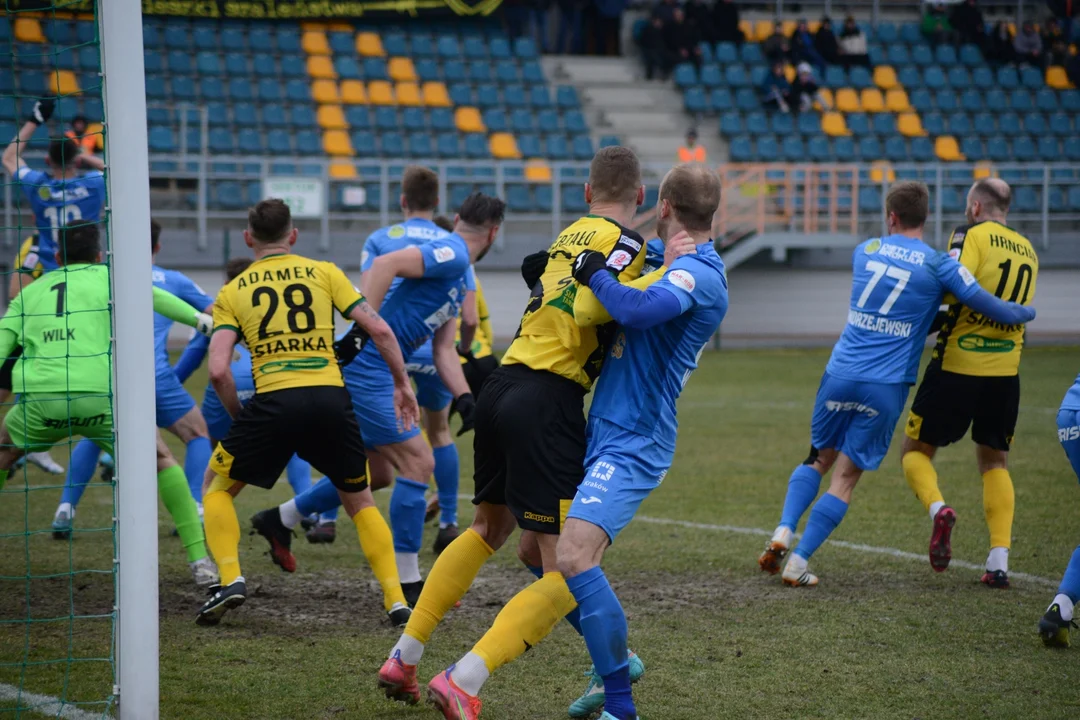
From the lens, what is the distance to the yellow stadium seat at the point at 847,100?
28250 mm

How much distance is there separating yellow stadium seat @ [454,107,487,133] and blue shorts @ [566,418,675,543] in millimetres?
21913

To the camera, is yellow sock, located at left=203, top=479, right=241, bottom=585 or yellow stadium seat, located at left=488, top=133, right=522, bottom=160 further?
yellow stadium seat, located at left=488, top=133, right=522, bottom=160

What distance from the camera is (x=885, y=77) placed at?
96.1ft

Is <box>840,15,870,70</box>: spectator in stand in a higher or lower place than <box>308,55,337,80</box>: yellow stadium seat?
higher

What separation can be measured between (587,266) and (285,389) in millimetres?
1888

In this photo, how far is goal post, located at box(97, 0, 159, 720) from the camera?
3947mm

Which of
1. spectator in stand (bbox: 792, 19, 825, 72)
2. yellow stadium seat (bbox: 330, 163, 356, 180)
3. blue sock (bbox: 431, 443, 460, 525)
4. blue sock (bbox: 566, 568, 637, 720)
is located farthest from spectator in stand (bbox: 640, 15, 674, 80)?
blue sock (bbox: 566, 568, 637, 720)

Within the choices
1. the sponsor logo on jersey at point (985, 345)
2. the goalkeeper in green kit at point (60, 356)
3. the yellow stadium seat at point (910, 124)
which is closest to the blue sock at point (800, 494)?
the sponsor logo on jersey at point (985, 345)

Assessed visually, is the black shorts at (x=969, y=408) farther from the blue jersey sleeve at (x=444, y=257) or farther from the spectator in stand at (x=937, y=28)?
the spectator in stand at (x=937, y=28)

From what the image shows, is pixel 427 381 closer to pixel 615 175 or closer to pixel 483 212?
pixel 483 212

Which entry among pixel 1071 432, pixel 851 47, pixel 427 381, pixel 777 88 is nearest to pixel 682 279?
pixel 1071 432

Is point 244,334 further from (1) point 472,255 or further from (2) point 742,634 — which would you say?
(2) point 742,634

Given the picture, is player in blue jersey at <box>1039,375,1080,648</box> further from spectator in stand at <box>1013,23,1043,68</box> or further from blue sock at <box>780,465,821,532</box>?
spectator in stand at <box>1013,23,1043,68</box>

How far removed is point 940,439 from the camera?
22.0 feet
